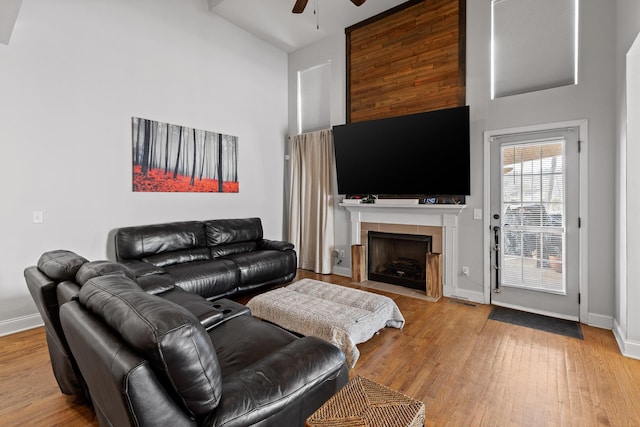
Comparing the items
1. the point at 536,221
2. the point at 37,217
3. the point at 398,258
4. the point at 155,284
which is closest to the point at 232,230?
the point at 155,284

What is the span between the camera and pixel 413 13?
4289 millimetres

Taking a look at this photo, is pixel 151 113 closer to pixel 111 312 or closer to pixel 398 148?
pixel 398 148

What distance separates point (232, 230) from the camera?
4574 millimetres

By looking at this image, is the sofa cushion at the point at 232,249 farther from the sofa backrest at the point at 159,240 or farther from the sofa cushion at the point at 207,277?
the sofa cushion at the point at 207,277

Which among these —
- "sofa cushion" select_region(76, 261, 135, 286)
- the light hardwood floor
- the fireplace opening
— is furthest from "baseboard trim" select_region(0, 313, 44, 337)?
the fireplace opening

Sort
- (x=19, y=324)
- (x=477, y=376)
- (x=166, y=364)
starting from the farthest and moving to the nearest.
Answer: (x=19, y=324)
(x=477, y=376)
(x=166, y=364)

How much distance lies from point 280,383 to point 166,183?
12.1 feet

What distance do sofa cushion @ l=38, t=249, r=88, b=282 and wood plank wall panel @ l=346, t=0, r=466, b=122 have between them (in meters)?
4.06

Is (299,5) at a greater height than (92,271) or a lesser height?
greater

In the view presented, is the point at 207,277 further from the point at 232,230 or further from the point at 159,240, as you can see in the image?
the point at 232,230

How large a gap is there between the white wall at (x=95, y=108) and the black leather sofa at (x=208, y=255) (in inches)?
12.8

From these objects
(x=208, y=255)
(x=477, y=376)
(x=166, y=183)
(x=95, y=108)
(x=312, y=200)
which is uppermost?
(x=95, y=108)

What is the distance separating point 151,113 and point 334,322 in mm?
3534

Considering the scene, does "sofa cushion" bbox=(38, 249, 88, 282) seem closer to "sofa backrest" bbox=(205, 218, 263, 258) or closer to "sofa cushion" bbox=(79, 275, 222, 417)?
"sofa cushion" bbox=(79, 275, 222, 417)
